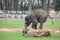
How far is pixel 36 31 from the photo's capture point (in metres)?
17.6

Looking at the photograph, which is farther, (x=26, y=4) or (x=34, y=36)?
(x=26, y=4)

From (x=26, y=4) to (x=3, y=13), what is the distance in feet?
19.5

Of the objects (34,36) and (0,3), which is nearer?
(34,36)

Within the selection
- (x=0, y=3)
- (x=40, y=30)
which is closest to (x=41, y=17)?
(x=40, y=30)

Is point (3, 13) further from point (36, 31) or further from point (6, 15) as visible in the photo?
point (36, 31)

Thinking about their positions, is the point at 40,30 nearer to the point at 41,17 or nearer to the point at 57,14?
the point at 41,17

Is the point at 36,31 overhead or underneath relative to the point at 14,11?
overhead

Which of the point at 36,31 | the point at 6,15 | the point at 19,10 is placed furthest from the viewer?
the point at 19,10

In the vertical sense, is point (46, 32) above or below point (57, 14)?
above

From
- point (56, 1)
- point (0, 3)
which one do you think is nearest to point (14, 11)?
point (0, 3)

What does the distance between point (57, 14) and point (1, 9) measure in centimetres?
1000

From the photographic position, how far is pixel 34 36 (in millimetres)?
17734

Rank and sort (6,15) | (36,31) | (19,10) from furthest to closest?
(19,10), (6,15), (36,31)

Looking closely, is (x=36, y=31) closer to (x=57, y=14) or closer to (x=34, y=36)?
(x=34, y=36)
